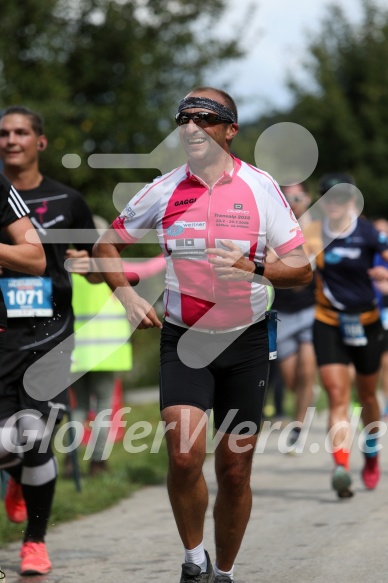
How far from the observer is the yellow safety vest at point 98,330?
30.9ft

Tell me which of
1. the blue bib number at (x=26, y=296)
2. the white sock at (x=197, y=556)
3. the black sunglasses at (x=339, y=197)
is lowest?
the white sock at (x=197, y=556)

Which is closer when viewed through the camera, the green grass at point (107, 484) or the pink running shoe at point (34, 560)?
the pink running shoe at point (34, 560)

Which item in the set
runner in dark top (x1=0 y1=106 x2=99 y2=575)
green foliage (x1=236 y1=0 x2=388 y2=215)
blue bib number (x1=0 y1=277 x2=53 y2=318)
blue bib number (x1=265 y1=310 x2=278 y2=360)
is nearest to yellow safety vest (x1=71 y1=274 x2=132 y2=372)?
runner in dark top (x1=0 y1=106 x2=99 y2=575)

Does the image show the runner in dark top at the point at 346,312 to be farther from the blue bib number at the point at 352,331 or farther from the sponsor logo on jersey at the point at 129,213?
the sponsor logo on jersey at the point at 129,213

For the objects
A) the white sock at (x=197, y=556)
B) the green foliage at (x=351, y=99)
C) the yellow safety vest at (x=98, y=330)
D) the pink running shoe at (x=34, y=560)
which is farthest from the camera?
the green foliage at (x=351, y=99)

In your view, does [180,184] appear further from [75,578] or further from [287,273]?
[75,578]

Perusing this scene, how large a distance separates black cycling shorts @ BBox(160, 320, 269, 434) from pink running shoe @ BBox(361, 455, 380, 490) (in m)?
3.64

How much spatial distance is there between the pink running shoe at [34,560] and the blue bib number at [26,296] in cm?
126

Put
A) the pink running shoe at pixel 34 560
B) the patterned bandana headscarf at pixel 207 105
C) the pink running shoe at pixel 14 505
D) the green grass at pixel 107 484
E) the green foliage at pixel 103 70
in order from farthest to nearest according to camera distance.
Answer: the green foliage at pixel 103 70, the green grass at pixel 107 484, the pink running shoe at pixel 14 505, the pink running shoe at pixel 34 560, the patterned bandana headscarf at pixel 207 105

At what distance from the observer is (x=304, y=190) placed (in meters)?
11.3

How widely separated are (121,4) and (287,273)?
1172 cm

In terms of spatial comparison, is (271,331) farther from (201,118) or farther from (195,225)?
(201,118)

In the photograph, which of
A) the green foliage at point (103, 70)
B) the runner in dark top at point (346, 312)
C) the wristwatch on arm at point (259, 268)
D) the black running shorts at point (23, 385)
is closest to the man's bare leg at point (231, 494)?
the wristwatch on arm at point (259, 268)

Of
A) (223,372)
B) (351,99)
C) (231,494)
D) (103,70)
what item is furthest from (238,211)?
(351,99)
